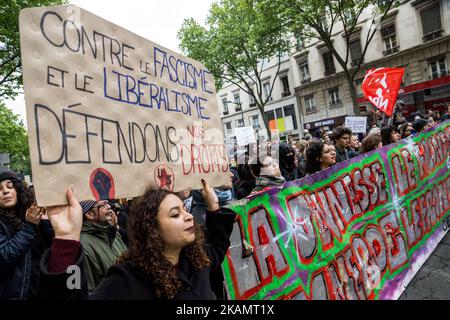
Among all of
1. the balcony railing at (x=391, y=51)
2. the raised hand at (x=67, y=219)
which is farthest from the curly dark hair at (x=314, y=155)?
the balcony railing at (x=391, y=51)

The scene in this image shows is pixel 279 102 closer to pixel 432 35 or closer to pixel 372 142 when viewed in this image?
pixel 432 35

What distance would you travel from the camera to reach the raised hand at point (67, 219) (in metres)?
1.18

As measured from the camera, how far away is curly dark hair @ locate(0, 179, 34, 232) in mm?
2289

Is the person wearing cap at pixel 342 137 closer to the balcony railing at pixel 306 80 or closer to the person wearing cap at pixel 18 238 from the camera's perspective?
the person wearing cap at pixel 18 238

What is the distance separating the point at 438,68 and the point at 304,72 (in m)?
9.98

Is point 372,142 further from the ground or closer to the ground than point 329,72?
closer to the ground

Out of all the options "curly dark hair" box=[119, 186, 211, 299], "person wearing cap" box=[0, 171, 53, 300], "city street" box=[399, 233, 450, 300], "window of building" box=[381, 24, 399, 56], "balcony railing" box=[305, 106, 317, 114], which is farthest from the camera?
"balcony railing" box=[305, 106, 317, 114]

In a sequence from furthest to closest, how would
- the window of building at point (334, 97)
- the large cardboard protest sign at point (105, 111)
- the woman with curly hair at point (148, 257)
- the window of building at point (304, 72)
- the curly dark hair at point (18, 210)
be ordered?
the window of building at point (304, 72) < the window of building at point (334, 97) < the curly dark hair at point (18, 210) < the large cardboard protest sign at point (105, 111) < the woman with curly hair at point (148, 257)

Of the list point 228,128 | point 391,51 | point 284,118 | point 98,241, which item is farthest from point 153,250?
point 228,128

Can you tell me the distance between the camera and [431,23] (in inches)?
713

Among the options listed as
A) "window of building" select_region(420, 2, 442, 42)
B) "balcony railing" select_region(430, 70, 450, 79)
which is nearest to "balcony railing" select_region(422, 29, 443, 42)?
"window of building" select_region(420, 2, 442, 42)

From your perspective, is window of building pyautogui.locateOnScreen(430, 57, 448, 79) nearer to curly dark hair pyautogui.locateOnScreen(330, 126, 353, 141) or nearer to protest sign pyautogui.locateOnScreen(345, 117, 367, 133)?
protest sign pyautogui.locateOnScreen(345, 117, 367, 133)

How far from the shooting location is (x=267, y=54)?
1955cm
